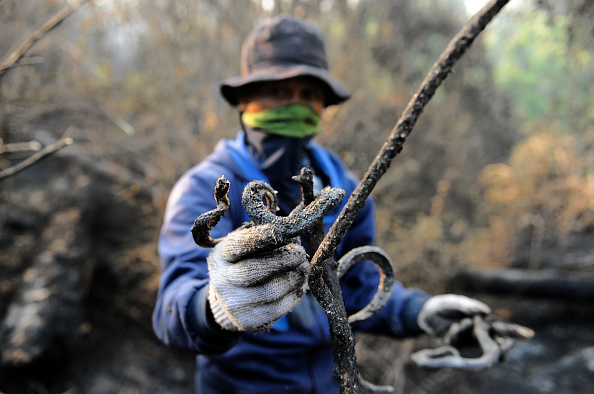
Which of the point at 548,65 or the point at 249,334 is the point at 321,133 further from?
the point at 548,65

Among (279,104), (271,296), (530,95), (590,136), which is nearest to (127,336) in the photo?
(279,104)

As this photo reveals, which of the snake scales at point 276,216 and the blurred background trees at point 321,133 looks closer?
the snake scales at point 276,216

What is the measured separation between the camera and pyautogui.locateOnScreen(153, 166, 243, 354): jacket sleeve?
123 centimetres

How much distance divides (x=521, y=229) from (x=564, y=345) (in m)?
1.71

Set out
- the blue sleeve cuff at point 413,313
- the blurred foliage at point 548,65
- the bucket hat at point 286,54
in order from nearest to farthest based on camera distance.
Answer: the bucket hat at point 286,54 < the blue sleeve cuff at point 413,313 < the blurred foliage at point 548,65

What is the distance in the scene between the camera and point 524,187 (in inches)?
247

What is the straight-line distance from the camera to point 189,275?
1.47m

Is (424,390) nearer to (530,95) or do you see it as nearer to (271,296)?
(271,296)

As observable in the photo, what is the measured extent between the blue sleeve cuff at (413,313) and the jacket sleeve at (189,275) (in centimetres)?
93

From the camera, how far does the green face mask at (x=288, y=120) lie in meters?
1.66

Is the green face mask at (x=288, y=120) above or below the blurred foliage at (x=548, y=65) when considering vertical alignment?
below

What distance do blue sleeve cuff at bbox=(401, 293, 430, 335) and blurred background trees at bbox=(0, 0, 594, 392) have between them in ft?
7.26

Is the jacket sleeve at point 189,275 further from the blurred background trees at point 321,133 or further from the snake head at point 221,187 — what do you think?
the blurred background trees at point 321,133

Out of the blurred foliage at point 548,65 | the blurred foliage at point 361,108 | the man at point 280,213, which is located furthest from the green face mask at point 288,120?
the blurred foliage at point 548,65
